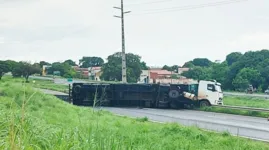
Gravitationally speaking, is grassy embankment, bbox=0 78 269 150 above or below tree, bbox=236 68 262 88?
below

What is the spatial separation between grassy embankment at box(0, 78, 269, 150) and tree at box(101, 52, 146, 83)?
30.9 m

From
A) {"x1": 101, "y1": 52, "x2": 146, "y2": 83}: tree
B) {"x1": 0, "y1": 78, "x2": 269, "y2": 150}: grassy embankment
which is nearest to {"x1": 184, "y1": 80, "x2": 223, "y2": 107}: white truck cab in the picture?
{"x1": 0, "y1": 78, "x2": 269, "y2": 150}: grassy embankment

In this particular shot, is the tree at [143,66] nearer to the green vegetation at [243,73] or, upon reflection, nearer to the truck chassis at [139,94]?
the green vegetation at [243,73]

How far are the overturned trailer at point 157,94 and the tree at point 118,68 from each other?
2128 centimetres

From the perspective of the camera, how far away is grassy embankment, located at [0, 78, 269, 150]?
4.98m

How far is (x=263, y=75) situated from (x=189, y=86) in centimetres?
2352

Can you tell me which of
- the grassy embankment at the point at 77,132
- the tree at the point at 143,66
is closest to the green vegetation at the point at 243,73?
the tree at the point at 143,66

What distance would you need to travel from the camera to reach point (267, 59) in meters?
50.3

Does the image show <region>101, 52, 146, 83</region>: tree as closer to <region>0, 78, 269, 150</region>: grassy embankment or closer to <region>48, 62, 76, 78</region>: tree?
<region>48, 62, 76, 78</region>: tree

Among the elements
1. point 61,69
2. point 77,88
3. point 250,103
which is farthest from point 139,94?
point 61,69

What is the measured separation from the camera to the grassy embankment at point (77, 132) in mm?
4976

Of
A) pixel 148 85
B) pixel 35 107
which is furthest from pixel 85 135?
pixel 148 85

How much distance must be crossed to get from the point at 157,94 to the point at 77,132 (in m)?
22.7

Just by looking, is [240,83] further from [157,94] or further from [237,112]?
[237,112]
